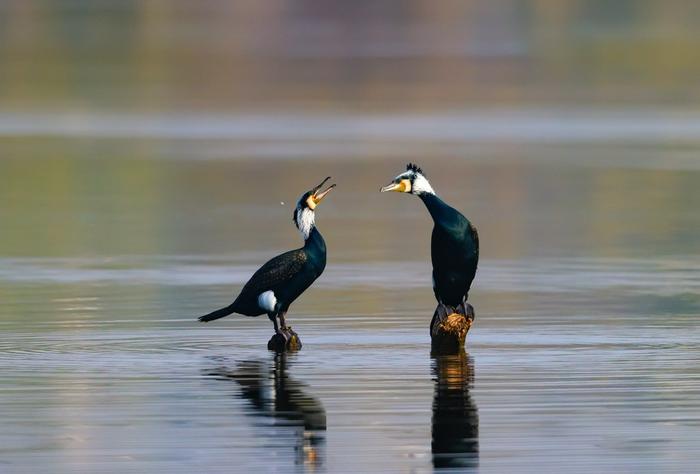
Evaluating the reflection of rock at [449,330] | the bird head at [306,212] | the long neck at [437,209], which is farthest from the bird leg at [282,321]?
the long neck at [437,209]

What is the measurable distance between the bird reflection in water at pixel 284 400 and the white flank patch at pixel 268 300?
0.47 metres

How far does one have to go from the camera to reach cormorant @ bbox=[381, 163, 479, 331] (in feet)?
49.8

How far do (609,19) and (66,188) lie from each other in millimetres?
78017

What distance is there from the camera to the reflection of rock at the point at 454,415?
11.3m

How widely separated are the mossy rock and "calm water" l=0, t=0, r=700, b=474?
0.55ft

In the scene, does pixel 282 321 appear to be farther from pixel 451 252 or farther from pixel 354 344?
pixel 451 252

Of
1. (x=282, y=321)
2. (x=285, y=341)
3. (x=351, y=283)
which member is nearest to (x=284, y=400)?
(x=285, y=341)

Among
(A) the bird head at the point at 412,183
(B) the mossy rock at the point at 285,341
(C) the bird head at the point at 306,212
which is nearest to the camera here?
(B) the mossy rock at the point at 285,341

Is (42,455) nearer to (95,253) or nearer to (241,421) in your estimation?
(241,421)

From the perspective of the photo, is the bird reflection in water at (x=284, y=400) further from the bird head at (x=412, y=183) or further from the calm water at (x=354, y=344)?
the bird head at (x=412, y=183)

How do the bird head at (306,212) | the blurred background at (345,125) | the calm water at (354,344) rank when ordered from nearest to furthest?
the calm water at (354,344) → the bird head at (306,212) → the blurred background at (345,125)

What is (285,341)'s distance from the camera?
49.2 ft

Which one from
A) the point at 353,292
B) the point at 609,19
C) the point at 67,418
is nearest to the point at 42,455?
the point at 67,418

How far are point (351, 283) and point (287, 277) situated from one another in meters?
4.06
